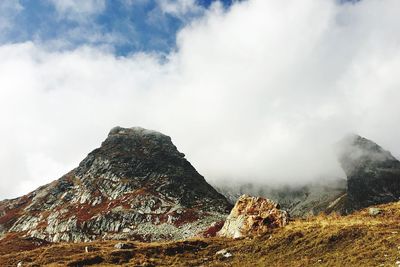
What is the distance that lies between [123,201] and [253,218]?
87.9 metres

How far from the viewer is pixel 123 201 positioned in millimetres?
141875

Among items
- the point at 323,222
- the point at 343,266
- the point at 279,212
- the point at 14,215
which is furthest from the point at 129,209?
the point at 343,266

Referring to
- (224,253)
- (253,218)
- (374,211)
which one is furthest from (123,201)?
(374,211)

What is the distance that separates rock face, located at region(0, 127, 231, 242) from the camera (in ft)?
413

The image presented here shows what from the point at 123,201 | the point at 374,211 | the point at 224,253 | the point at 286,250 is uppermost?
the point at 123,201

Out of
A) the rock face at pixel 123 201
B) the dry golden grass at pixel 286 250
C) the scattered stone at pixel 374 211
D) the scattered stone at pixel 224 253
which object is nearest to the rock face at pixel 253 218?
A: the dry golden grass at pixel 286 250

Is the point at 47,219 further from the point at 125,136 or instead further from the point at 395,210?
the point at 395,210

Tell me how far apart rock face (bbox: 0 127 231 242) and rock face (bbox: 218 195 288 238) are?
4599 centimetres

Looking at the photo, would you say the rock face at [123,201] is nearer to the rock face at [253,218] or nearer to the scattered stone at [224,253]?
the rock face at [253,218]

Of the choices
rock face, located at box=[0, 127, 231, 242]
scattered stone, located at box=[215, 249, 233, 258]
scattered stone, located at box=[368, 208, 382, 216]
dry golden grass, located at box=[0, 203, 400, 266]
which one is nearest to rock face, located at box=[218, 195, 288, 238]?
dry golden grass, located at box=[0, 203, 400, 266]

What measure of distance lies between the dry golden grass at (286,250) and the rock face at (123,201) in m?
60.9

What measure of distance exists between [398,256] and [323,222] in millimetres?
15455

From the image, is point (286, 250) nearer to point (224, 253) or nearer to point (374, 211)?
point (224, 253)

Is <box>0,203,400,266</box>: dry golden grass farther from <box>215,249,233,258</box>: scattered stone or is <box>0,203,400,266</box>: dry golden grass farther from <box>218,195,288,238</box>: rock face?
<box>218,195,288,238</box>: rock face
